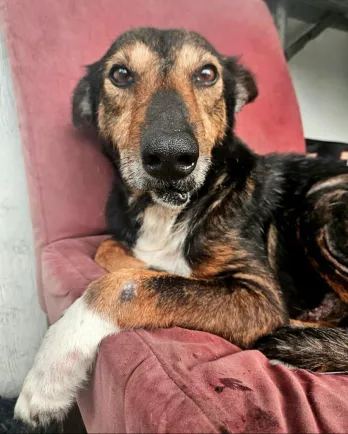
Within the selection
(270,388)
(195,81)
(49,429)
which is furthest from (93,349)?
(195,81)

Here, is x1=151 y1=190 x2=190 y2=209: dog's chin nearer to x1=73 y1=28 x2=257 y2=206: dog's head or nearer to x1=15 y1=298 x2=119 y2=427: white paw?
x1=73 y1=28 x2=257 y2=206: dog's head

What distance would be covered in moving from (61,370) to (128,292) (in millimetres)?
244

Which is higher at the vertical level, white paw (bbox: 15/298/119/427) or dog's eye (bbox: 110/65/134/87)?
dog's eye (bbox: 110/65/134/87)

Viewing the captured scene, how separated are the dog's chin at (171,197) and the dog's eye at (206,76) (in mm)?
430

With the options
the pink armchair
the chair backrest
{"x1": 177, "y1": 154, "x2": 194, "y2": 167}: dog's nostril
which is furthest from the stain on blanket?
the chair backrest

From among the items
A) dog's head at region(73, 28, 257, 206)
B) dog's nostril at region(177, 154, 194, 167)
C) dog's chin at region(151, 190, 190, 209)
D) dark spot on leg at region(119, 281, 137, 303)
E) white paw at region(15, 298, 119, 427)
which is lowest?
white paw at region(15, 298, 119, 427)

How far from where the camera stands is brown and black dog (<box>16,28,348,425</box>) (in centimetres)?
101

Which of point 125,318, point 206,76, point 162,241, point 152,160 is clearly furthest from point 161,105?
point 125,318

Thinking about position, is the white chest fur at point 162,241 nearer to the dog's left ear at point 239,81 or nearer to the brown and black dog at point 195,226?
the brown and black dog at point 195,226

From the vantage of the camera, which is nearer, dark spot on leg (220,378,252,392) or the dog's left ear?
dark spot on leg (220,378,252,392)

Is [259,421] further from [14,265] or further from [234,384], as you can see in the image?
[14,265]

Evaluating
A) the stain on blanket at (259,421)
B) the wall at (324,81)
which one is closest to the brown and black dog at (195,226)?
the wall at (324,81)

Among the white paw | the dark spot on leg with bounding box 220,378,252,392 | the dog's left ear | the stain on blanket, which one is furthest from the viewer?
the dog's left ear

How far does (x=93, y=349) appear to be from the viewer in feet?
3.14
